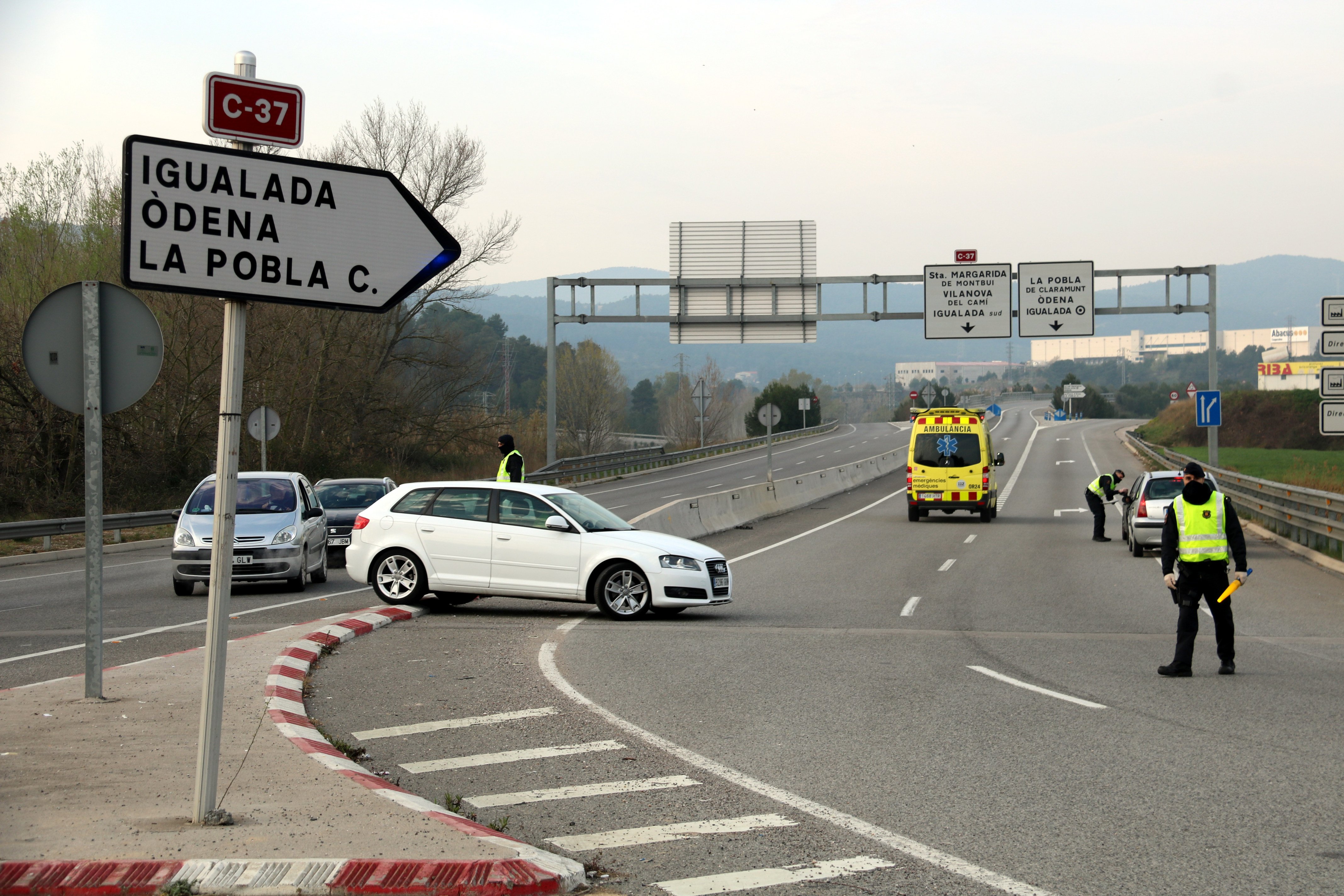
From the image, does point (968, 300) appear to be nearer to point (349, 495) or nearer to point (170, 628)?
point (349, 495)

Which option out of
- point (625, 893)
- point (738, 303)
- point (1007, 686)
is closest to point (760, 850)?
point (625, 893)

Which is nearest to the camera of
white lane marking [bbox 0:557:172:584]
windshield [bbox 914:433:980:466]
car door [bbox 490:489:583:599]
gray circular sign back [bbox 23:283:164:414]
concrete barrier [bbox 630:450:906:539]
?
gray circular sign back [bbox 23:283:164:414]

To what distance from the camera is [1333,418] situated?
21094 millimetres

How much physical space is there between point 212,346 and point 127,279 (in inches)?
1298

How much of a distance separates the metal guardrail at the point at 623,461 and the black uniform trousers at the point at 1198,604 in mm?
30808

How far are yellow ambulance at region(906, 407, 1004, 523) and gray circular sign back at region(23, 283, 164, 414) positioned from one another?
27.7 m

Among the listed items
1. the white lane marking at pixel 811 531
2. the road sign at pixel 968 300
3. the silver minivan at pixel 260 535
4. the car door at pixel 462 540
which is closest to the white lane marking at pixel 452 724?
the car door at pixel 462 540

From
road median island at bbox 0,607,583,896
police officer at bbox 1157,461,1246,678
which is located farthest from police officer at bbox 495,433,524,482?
police officer at bbox 1157,461,1246,678

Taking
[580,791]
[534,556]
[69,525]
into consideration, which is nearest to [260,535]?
[534,556]

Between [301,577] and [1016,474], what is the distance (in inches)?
1803

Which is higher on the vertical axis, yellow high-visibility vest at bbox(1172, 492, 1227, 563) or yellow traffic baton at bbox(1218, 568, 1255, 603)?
yellow high-visibility vest at bbox(1172, 492, 1227, 563)

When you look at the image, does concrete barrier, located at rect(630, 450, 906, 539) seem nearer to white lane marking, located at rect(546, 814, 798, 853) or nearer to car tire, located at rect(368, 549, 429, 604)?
car tire, located at rect(368, 549, 429, 604)

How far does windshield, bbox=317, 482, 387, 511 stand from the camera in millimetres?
23172

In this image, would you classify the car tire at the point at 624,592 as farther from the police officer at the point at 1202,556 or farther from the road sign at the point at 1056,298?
the road sign at the point at 1056,298
